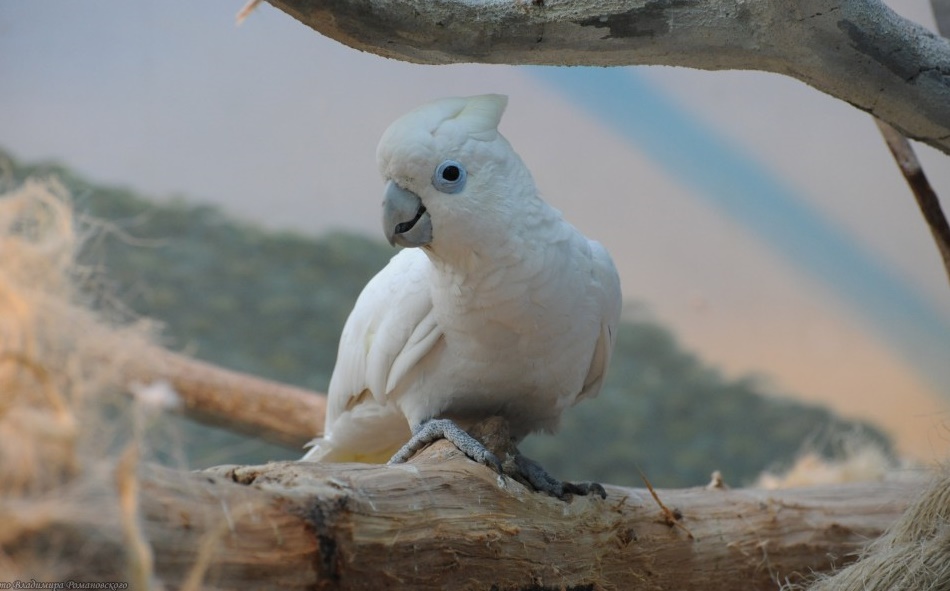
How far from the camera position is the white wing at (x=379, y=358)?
228 cm

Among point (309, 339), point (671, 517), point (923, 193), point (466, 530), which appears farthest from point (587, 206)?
point (466, 530)

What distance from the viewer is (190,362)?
13.4 feet

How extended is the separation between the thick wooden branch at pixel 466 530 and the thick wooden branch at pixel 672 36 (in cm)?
94

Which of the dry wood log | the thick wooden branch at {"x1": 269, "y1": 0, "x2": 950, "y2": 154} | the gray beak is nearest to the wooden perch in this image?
the dry wood log

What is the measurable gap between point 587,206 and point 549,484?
4.10 meters

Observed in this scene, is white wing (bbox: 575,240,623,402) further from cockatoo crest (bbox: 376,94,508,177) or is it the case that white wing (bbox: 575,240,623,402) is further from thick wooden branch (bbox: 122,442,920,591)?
cockatoo crest (bbox: 376,94,508,177)

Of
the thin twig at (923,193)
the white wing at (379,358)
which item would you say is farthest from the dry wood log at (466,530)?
the thin twig at (923,193)

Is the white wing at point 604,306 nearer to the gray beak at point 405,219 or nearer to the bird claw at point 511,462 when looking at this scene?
the bird claw at point 511,462

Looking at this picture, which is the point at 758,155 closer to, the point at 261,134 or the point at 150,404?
the point at 261,134

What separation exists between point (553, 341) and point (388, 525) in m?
0.74

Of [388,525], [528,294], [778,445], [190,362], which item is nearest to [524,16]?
[528,294]

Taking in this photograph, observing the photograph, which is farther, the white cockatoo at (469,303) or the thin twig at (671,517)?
the thin twig at (671,517)

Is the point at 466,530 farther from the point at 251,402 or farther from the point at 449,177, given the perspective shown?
the point at 251,402

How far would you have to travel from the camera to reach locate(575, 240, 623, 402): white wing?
2324mm
